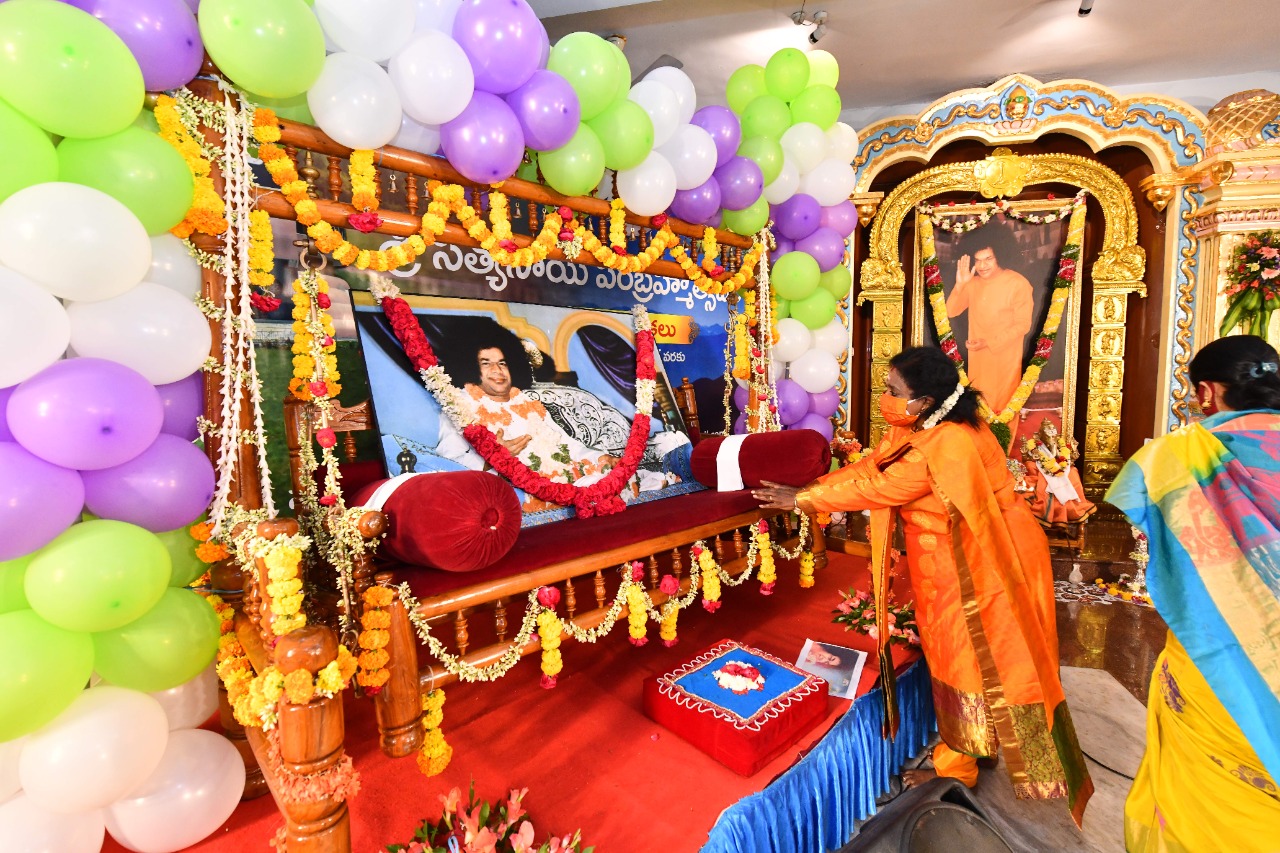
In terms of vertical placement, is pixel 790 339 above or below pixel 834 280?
below

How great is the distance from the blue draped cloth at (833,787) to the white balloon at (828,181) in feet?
9.55

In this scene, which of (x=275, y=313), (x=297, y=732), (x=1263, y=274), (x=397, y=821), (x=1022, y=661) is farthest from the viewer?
(x=1263, y=274)

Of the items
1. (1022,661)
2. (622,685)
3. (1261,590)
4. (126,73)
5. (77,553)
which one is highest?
(126,73)

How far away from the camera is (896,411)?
2785mm

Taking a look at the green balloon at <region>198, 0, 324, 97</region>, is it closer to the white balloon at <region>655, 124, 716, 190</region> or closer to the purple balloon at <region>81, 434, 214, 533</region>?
the purple balloon at <region>81, 434, 214, 533</region>

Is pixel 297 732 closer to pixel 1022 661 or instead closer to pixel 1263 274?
pixel 1022 661

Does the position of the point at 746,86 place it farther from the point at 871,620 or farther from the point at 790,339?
the point at 871,620

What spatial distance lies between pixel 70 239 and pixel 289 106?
3.10 feet

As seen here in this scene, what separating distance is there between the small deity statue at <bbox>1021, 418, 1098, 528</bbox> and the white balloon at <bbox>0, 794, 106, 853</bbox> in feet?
20.1

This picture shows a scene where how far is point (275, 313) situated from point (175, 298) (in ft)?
4.24

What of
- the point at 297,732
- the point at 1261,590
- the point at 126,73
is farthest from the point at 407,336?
the point at 1261,590

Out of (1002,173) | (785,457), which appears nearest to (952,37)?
(1002,173)

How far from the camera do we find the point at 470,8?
7.77ft

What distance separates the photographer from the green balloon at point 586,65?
2672 mm
